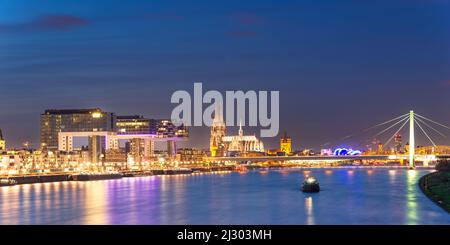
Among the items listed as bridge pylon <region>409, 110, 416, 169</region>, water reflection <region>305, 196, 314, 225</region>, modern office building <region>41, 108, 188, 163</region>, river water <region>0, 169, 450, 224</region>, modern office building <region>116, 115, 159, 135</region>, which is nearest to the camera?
water reflection <region>305, 196, 314, 225</region>

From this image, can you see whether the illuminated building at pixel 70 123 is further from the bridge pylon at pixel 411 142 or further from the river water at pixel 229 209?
the river water at pixel 229 209

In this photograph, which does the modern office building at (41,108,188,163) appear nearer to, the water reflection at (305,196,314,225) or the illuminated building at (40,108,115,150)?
the illuminated building at (40,108,115,150)

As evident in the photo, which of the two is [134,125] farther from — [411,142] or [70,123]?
[411,142]

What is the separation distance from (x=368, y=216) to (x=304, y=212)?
185 inches

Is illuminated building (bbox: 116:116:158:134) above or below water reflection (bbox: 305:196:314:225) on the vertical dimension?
above

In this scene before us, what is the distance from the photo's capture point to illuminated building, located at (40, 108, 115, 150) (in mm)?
159875

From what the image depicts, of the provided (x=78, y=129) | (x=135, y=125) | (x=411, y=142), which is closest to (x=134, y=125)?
(x=135, y=125)

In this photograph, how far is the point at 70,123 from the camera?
164 meters

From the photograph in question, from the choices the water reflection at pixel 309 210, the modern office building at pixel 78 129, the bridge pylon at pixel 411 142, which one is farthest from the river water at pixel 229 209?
the modern office building at pixel 78 129

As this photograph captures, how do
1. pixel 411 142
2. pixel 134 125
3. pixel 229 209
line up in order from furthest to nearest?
pixel 134 125, pixel 411 142, pixel 229 209

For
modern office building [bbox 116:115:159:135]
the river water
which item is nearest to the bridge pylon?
the river water
